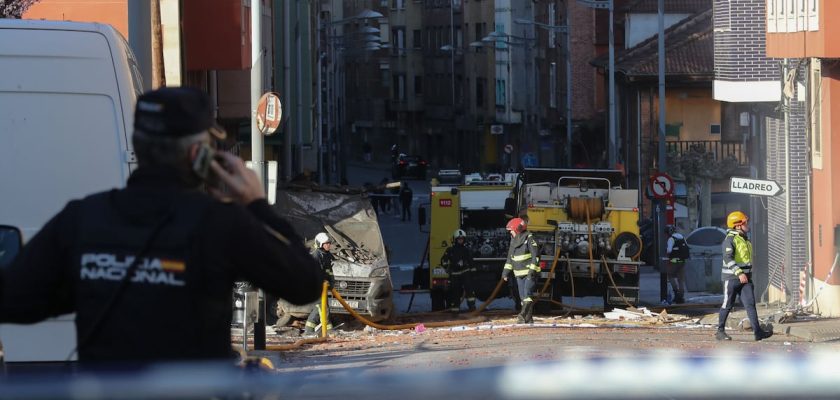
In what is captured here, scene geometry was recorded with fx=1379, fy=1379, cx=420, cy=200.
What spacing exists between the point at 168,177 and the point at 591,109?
63.0 metres

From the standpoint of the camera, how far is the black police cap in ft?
11.1

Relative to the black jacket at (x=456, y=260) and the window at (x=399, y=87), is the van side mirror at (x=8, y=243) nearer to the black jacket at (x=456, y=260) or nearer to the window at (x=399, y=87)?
the black jacket at (x=456, y=260)

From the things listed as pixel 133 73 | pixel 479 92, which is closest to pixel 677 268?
pixel 133 73

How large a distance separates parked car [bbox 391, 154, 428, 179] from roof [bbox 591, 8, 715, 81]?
31.9m

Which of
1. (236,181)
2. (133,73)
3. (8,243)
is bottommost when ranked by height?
(8,243)

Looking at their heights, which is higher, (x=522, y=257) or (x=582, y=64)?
(x=582, y=64)

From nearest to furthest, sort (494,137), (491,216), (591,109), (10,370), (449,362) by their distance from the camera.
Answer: (10,370) < (449,362) < (491,216) < (591,109) < (494,137)

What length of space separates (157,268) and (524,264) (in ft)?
63.0

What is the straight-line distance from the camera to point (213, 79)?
29156mm

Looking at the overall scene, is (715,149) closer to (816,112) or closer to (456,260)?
Result: (456,260)

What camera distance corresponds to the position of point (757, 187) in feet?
76.7

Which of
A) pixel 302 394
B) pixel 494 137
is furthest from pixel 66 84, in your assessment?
pixel 494 137

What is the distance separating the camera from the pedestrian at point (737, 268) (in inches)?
709

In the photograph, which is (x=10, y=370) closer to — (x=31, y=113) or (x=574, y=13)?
(x=31, y=113)
